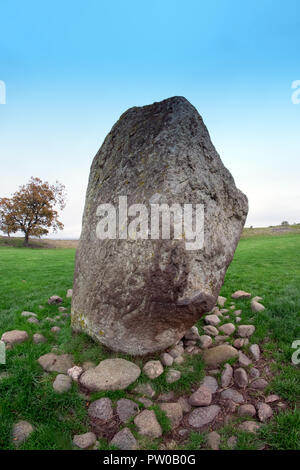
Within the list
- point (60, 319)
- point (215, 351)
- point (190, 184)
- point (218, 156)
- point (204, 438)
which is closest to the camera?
point (204, 438)

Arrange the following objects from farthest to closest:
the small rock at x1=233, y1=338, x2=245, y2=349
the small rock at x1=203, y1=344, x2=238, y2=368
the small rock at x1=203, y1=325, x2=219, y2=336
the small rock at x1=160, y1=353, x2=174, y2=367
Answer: the small rock at x1=203, y1=325, x2=219, y2=336, the small rock at x1=233, y1=338, x2=245, y2=349, the small rock at x1=203, y1=344, x2=238, y2=368, the small rock at x1=160, y1=353, x2=174, y2=367

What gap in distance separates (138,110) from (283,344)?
6093 mm

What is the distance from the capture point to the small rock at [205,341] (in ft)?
17.6

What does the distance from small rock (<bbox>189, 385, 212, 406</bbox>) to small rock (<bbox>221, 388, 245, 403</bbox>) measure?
25cm

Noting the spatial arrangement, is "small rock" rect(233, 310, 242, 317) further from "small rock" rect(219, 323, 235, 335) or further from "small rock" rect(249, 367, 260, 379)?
"small rock" rect(249, 367, 260, 379)

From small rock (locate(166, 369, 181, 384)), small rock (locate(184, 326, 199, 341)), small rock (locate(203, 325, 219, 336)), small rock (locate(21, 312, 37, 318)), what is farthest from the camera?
small rock (locate(21, 312, 37, 318))

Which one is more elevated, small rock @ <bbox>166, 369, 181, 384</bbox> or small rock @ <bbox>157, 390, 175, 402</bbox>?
small rock @ <bbox>166, 369, 181, 384</bbox>

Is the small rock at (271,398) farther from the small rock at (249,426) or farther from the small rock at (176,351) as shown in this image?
the small rock at (176,351)

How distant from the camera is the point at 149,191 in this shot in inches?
187

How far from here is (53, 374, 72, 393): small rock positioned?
4.07 meters


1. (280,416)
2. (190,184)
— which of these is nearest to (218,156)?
(190,184)

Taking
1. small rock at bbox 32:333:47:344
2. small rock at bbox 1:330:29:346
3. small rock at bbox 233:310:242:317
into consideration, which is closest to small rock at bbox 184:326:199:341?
small rock at bbox 233:310:242:317

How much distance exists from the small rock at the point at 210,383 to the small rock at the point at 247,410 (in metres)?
0.56
